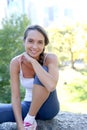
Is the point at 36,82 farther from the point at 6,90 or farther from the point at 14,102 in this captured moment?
the point at 6,90

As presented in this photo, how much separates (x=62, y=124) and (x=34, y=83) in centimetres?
37

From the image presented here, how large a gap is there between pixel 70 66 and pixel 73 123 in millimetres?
4517

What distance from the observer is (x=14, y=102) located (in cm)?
143

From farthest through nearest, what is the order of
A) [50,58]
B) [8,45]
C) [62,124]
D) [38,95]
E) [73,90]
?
[73,90] → [8,45] → [62,124] → [50,58] → [38,95]

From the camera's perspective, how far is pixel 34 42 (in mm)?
1411

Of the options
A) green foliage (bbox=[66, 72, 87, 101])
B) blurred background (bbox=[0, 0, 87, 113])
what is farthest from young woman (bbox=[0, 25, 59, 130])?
green foliage (bbox=[66, 72, 87, 101])

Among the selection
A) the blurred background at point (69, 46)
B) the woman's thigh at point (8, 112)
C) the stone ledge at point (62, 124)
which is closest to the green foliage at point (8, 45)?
the blurred background at point (69, 46)

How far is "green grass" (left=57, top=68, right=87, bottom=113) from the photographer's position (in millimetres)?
4742

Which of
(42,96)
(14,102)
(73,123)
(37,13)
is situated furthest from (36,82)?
(37,13)

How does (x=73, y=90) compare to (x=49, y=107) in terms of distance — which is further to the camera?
(x=73, y=90)

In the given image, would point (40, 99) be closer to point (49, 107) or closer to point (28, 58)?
point (49, 107)

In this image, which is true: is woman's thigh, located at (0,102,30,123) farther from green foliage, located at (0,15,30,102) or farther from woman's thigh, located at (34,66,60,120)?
green foliage, located at (0,15,30,102)

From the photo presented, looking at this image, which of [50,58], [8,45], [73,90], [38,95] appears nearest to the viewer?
[38,95]

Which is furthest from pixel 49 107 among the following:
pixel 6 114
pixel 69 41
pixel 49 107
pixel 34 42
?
pixel 69 41
